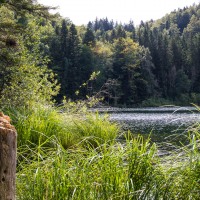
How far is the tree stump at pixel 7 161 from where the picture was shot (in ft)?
6.26

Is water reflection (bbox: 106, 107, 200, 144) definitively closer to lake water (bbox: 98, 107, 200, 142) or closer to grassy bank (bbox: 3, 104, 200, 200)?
lake water (bbox: 98, 107, 200, 142)

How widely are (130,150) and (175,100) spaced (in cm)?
7952

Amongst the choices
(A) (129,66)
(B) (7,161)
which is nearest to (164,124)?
(B) (7,161)

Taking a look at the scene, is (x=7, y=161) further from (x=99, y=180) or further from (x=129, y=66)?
(x=129, y=66)

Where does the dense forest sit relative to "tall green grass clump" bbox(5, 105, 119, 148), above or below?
above

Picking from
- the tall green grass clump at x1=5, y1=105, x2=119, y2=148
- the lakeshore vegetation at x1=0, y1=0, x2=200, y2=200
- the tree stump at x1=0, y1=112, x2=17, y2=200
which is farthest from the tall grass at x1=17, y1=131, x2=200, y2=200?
the tall green grass clump at x1=5, y1=105, x2=119, y2=148

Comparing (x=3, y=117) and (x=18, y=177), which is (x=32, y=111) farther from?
(x=3, y=117)

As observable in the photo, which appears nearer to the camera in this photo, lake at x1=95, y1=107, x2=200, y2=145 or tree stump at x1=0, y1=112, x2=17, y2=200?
tree stump at x1=0, y1=112, x2=17, y2=200

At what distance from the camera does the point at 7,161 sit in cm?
193

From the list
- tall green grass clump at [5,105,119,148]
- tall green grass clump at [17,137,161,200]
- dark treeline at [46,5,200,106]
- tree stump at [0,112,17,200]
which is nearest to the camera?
tree stump at [0,112,17,200]

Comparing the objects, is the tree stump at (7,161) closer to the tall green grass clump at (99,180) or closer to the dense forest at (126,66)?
the tall green grass clump at (99,180)

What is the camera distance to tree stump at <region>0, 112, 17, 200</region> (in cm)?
191

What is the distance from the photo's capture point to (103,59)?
80062 mm

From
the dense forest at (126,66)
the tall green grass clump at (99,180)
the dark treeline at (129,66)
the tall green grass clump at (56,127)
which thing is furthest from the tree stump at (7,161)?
the dark treeline at (129,66)
